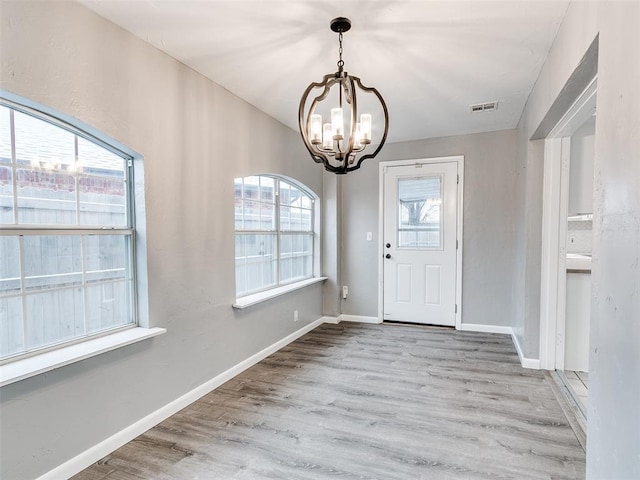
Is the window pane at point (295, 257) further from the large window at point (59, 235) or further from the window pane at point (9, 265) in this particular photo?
the window pane at point (9, 265)

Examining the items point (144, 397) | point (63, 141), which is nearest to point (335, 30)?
→ point (63, 141)

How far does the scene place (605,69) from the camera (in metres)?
1.37

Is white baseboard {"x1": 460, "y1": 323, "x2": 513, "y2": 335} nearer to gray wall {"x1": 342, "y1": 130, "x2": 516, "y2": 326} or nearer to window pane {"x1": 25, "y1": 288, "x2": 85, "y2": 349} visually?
gray wall {"x1": 342, "y1": 130, "x2": 516, "y2": 326}

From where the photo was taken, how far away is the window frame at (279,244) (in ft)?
10.9

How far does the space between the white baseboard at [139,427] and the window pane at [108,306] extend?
0.63 meters

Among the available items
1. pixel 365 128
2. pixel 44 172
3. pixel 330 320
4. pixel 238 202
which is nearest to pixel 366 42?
pixel 365 128

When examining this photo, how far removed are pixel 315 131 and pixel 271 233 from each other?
5.94 ft

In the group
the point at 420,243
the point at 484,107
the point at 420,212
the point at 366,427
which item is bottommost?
the point at 366,427

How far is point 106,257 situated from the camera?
2156 millimetres

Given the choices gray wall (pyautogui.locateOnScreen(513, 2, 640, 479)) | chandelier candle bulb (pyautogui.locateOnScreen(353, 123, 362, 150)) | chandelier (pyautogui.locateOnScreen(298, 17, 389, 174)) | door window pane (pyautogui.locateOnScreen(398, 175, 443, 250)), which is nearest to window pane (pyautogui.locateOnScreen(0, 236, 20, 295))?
chandelier (pyautogui.locateOnScreen(298, 17, 389, 174))

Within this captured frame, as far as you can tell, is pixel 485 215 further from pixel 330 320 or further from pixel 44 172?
pixel 44 172

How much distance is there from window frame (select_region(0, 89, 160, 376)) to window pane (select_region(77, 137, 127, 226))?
0.03 meters

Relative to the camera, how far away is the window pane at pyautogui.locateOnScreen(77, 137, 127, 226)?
203 centimetres

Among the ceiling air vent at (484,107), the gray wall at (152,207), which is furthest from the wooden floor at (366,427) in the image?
the ceiling air vent at (484,107)
